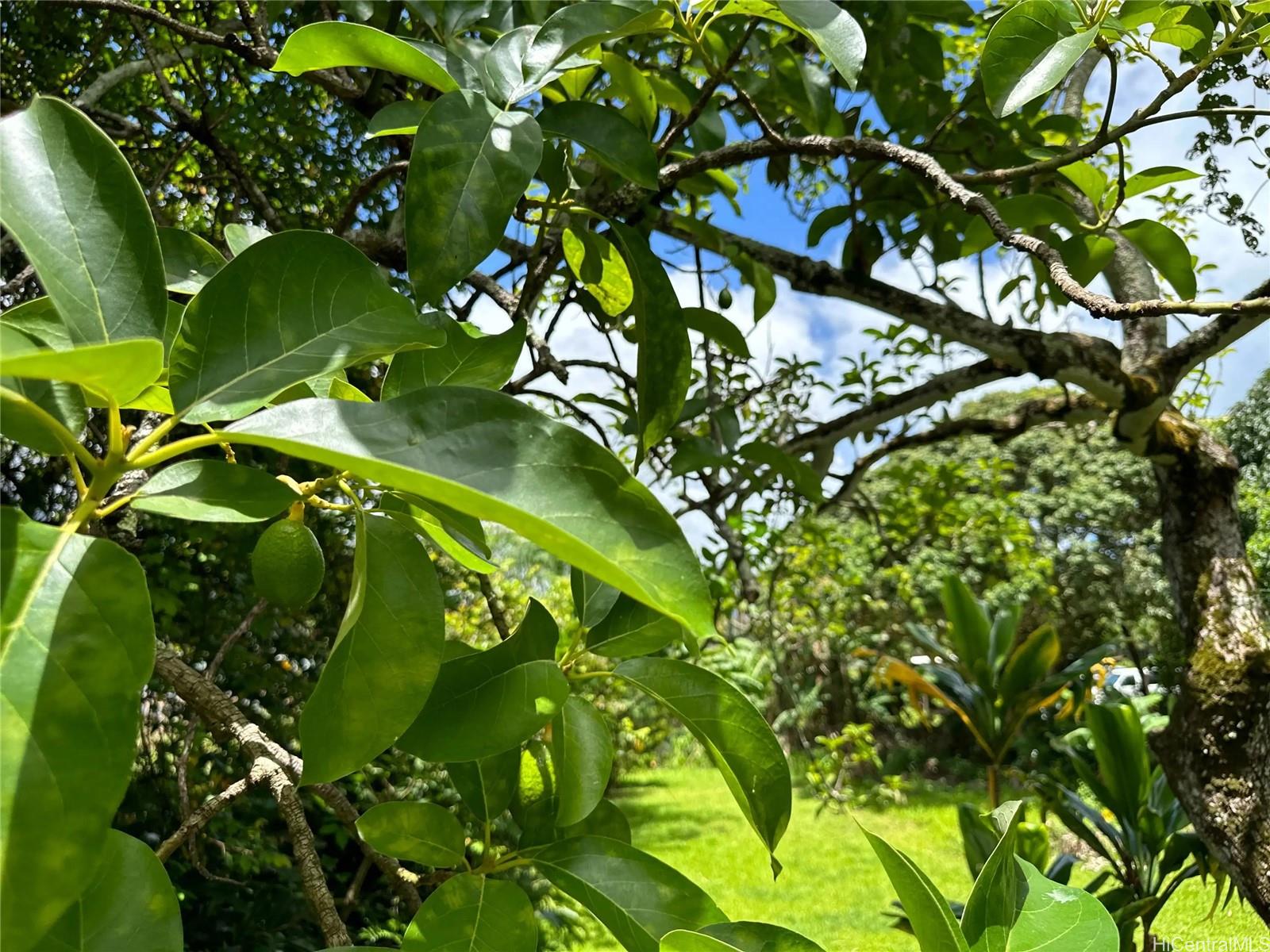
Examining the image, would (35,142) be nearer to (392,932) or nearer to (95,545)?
(95,545)

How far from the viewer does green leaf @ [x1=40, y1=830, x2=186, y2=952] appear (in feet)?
1.24

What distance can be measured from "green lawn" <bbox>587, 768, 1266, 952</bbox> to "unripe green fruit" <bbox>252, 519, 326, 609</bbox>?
3021 millimetres

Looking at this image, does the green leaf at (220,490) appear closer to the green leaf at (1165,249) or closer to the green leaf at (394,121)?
the green leaf at (394,121)

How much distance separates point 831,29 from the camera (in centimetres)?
62

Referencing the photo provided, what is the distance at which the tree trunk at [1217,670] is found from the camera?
1.72m

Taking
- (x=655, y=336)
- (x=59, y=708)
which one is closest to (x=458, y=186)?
(x=655, y=336)

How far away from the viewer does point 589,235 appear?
839 mm

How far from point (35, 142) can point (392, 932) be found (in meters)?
2.68

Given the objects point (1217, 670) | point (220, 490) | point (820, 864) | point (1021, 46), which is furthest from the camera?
point (820, 864)

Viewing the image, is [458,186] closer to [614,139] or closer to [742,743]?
[614,139]

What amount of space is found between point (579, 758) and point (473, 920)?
11 cm

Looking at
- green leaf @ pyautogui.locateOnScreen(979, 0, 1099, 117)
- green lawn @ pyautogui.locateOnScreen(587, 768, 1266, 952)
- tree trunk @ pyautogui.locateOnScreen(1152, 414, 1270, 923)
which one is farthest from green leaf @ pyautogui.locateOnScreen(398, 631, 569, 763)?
green lawn @ pyautogui.locateOnScreen(587, 768, 1266, 952)

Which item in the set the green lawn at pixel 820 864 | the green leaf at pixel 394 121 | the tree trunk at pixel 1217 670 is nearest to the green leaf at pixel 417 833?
the green leaf at pixel 394 121

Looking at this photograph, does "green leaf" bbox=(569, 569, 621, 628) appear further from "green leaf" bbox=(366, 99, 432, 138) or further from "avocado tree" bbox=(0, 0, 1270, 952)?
"green leaf" bbox=(366, 99, 432, 138)
